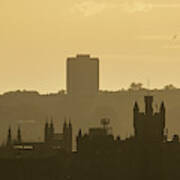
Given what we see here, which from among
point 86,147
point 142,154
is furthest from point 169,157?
point 86,147

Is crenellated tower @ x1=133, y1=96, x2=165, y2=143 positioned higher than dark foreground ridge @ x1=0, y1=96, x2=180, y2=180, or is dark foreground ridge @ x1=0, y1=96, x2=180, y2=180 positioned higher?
crenellated tower @ x1=133, y1=96, x2=165, y2=143

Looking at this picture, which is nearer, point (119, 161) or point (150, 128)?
point (119, 161)

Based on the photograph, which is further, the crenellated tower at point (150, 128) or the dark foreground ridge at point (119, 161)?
the crenellated tower at point (150, 128)

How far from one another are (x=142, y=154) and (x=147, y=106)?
43.4ft

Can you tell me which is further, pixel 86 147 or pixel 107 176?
pixel 86 147

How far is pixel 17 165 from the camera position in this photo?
19275cm

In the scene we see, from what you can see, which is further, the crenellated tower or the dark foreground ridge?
the crenellated tower

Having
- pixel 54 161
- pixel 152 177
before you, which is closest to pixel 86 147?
pixel 54 161

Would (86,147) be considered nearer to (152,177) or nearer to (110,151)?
(110,151)

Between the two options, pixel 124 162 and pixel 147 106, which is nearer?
pixel 124 162

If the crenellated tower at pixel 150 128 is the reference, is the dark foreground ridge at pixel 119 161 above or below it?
below

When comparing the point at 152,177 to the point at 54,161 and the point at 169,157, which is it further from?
the point at 54,161

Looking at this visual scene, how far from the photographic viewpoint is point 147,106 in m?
200

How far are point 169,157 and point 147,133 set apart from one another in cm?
562
